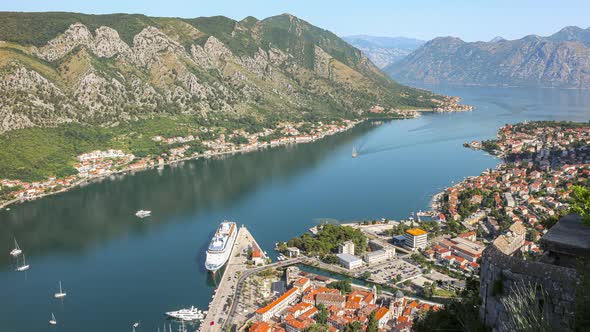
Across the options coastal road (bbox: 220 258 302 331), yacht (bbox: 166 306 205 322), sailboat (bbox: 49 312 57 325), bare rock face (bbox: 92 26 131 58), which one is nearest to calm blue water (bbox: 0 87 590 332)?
sailboat (bbox: 49 312 57 325)

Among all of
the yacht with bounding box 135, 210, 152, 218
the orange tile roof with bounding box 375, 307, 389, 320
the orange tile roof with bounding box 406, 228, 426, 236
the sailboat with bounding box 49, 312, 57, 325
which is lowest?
the sailboat with bounding box 49, 312, 57, 325

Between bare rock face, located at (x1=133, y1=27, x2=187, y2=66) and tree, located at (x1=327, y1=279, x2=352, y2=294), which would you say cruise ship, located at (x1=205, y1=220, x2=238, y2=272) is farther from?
bare rock face, located at (x1=133, y1=27, x2=187, y2=66)

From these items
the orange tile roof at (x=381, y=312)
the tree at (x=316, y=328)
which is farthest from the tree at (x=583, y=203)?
the orange tile roof at (x=381, y=312)

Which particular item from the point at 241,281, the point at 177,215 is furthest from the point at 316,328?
the point at 177,215

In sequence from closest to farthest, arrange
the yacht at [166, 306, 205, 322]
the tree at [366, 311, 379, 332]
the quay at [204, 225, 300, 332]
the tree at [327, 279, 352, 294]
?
the tree at [366, 311, 379, 332], the quay at [204, 225, 300, 332], the yacht at [166, 306, 205, 322], the tree at [327, 279, 352, 294]

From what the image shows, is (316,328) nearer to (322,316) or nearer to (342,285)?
(322,316)

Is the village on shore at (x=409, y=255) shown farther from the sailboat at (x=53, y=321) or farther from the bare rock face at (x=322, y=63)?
the bare rock face at (x=322, y=63)

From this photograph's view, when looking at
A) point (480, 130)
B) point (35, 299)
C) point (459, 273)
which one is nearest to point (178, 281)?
point (35, 299)
